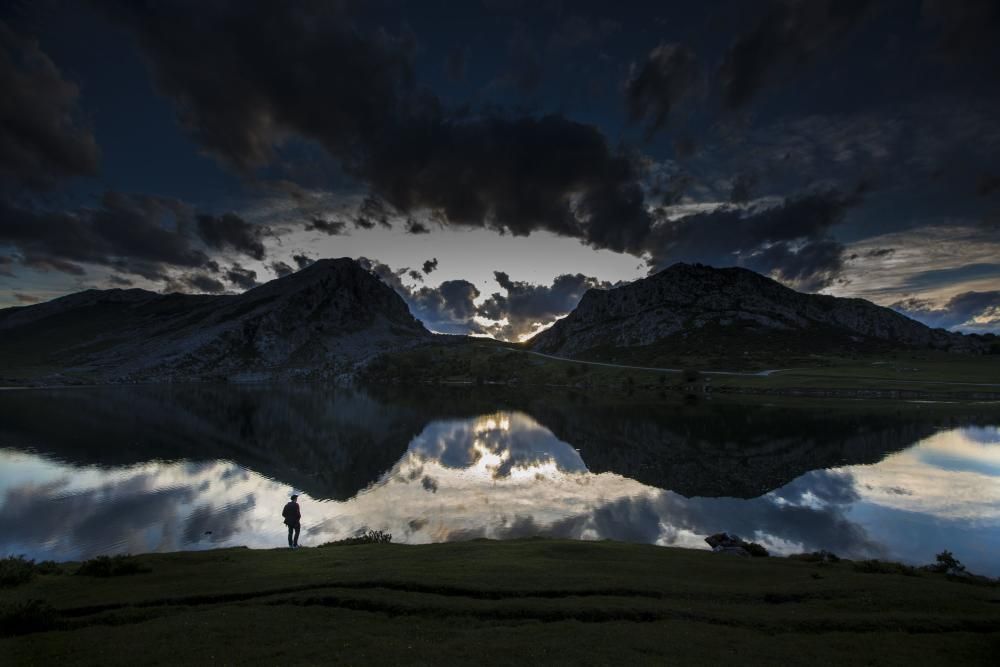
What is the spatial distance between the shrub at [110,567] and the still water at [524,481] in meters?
15.7

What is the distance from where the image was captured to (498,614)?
21.2 metres

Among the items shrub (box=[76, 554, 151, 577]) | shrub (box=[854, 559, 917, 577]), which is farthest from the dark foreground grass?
shrub (box=[854, 559, 917, 577])

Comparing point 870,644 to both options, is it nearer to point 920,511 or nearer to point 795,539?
point 795,539

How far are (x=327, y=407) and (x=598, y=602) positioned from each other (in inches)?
6575

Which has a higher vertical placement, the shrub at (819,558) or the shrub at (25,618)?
the shrub at (25,618)

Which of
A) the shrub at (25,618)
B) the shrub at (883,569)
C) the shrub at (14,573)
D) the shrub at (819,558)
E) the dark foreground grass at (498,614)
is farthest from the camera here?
the shrub at (819,558)

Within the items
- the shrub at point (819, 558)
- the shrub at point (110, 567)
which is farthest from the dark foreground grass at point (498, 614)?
the shrub at point (819, 558)

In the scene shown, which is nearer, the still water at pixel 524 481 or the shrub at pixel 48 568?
the shrub at pixel 48 568

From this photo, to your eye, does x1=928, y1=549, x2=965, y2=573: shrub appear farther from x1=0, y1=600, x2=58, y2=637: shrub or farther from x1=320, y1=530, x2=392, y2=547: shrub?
x1=0, y1=600, x2=58, y2=637: shrub

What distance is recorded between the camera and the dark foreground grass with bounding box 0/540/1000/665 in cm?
1703

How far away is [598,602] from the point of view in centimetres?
2206

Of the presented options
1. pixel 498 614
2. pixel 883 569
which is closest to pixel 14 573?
pixel 498 614

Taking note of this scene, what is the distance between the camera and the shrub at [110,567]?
2705 centimetres

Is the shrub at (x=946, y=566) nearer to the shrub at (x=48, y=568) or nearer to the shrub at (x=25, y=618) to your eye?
the shrub at (x=25, y=618)
